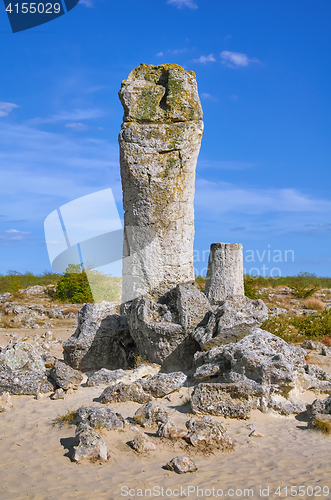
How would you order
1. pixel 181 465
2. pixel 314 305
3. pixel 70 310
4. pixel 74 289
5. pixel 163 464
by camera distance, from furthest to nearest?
pixel 74 289 < pixel 314 305 < pixel 70 310 < pixel 163 464 < pixel 181 465

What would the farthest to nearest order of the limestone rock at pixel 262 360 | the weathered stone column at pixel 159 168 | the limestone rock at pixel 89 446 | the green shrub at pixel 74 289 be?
the green shrub at pixel 74 289 → the weathered stone column at pixel 159 168 → the limestone rock at pixel 262 360 → the limestone rock at pixel 89 446

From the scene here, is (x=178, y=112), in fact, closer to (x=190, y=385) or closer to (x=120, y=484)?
(x=190, y=385)

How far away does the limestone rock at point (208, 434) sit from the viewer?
4902 millimetres

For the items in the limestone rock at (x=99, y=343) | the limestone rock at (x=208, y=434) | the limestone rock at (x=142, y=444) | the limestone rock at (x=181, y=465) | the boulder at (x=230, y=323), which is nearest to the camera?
the limestone rock at (x=181, y=465)

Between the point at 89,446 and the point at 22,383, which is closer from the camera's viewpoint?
the point at 89,446

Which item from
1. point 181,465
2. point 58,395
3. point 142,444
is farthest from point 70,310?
point 181,465

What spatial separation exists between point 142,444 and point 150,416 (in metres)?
0.70

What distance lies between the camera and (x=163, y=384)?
6520mm

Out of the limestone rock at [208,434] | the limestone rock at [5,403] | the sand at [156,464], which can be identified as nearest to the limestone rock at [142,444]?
the sand at [156,464]

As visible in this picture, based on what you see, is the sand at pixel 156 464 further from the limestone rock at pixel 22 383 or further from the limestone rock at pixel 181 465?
the limestone rock at pixel 22 383

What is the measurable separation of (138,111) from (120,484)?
651 centimetres

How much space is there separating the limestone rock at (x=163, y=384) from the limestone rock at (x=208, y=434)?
4.44 feet

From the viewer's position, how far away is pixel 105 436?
16.6 feet

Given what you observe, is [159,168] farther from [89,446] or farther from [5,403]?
[89,446]
